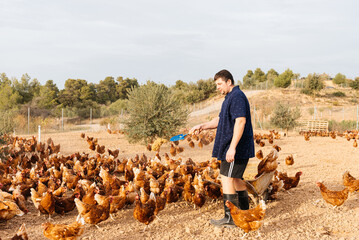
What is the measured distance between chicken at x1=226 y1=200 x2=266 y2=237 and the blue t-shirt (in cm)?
63

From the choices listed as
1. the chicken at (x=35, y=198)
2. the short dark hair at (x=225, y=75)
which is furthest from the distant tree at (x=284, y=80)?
the chicken at (x=35, y=198)

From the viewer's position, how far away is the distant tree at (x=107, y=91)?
50844 mm

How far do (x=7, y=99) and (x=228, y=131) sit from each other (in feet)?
96.8

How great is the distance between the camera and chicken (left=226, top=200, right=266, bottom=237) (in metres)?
3.67

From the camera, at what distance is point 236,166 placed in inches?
153

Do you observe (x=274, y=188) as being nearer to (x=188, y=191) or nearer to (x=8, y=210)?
(x=188, y=191)

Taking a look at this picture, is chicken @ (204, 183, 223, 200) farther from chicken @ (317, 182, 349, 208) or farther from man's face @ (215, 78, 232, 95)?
man's face @ (215, 78, 232, 95)

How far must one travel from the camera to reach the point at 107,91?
175ft

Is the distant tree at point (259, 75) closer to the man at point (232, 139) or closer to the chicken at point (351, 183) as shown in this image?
the chicken at point (351, 183)

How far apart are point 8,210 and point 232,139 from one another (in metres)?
3.28

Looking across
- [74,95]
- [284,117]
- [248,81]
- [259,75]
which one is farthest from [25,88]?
[259,75]

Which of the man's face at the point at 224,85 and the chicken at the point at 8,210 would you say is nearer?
the man's face at the point at 224,85

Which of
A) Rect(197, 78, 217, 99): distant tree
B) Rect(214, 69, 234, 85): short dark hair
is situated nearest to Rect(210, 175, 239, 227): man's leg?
Rect(214, 69, 234, 85): short dark hair

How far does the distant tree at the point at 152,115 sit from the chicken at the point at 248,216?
30.5ft
